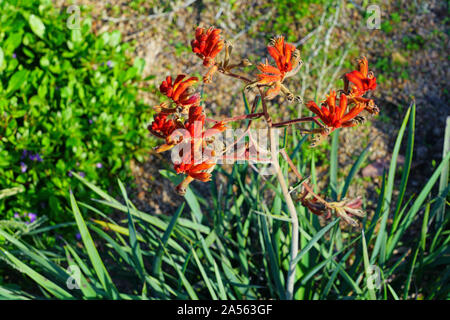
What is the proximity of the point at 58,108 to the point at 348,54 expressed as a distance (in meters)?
1.90

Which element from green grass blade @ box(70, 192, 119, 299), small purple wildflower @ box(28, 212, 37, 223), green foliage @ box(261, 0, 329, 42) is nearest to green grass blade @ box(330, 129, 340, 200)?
green grass blade @ box(70, 192, 119, 299)

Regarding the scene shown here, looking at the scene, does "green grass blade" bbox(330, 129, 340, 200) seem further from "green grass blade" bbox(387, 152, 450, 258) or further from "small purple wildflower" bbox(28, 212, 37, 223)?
"small purple wildflower" bbox(28, 212, 37, 223)

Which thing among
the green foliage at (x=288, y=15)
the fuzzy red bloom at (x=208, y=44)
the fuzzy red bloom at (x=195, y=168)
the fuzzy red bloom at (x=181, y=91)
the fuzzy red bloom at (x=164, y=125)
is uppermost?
the green foliage at (x=288, y=15)

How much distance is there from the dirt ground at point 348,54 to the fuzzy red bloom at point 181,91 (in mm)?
1426

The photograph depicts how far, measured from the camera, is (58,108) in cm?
223

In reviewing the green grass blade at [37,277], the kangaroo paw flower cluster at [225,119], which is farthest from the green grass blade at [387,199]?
the green grass blade at [37,277]

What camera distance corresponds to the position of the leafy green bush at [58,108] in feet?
6.74

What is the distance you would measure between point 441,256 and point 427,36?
5.84ft

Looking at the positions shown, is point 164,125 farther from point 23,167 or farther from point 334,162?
point 23,167

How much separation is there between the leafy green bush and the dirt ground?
0.81ft

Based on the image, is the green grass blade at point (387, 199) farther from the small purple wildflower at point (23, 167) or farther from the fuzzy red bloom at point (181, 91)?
the small purple wildflower at point (23, 167)

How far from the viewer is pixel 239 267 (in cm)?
184

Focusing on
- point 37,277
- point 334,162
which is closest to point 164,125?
point 37,277

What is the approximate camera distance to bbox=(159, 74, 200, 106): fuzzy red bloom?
1.02m
